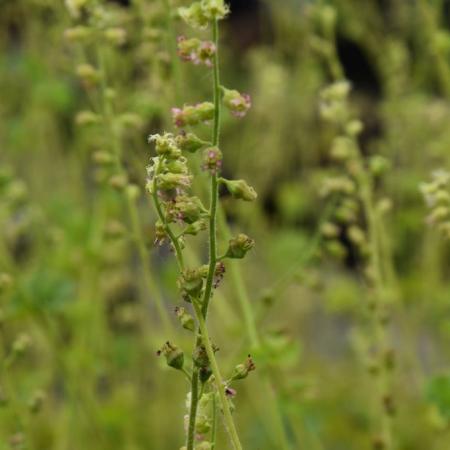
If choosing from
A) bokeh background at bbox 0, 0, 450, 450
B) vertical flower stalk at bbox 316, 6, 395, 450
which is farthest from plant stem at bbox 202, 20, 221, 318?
vertical flower stalk at bbox 316, 6, 395, 450

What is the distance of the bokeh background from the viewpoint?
2350 millimetres

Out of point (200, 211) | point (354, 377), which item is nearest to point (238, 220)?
point (354, 377)

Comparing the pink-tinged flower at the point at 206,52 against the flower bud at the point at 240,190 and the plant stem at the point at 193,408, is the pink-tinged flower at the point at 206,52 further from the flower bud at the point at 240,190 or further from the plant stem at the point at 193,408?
the plant stem at the point at 193,408

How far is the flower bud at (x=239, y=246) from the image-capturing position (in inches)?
47.3

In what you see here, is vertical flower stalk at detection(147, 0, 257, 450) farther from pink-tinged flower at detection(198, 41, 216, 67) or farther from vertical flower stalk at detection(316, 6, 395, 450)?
vertical flower stalk at detection(316, 6, 395, 450)

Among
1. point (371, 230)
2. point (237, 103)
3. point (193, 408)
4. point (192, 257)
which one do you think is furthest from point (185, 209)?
point (192, 257)

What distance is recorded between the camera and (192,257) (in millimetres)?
2559

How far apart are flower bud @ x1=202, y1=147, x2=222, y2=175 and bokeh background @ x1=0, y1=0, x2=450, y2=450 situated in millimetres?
764

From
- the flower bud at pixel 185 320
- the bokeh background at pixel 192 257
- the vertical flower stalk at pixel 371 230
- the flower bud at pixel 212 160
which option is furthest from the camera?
the bokeh background at pixel 192 257

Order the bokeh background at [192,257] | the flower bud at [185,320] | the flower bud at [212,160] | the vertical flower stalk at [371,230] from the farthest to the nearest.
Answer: the bokeh background at [192,257] → the vertical flower stalk at [371,230] → the flower bud at [185,320] → the flower bud at [212,160]

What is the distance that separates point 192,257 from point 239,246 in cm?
136

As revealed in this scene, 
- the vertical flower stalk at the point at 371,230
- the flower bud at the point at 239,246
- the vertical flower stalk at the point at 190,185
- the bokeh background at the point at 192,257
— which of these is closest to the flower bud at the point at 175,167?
the vertical flower stalk at the point at 190,185

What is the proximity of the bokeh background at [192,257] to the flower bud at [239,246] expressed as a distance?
0.67 m

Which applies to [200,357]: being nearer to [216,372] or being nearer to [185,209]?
[216,372]
